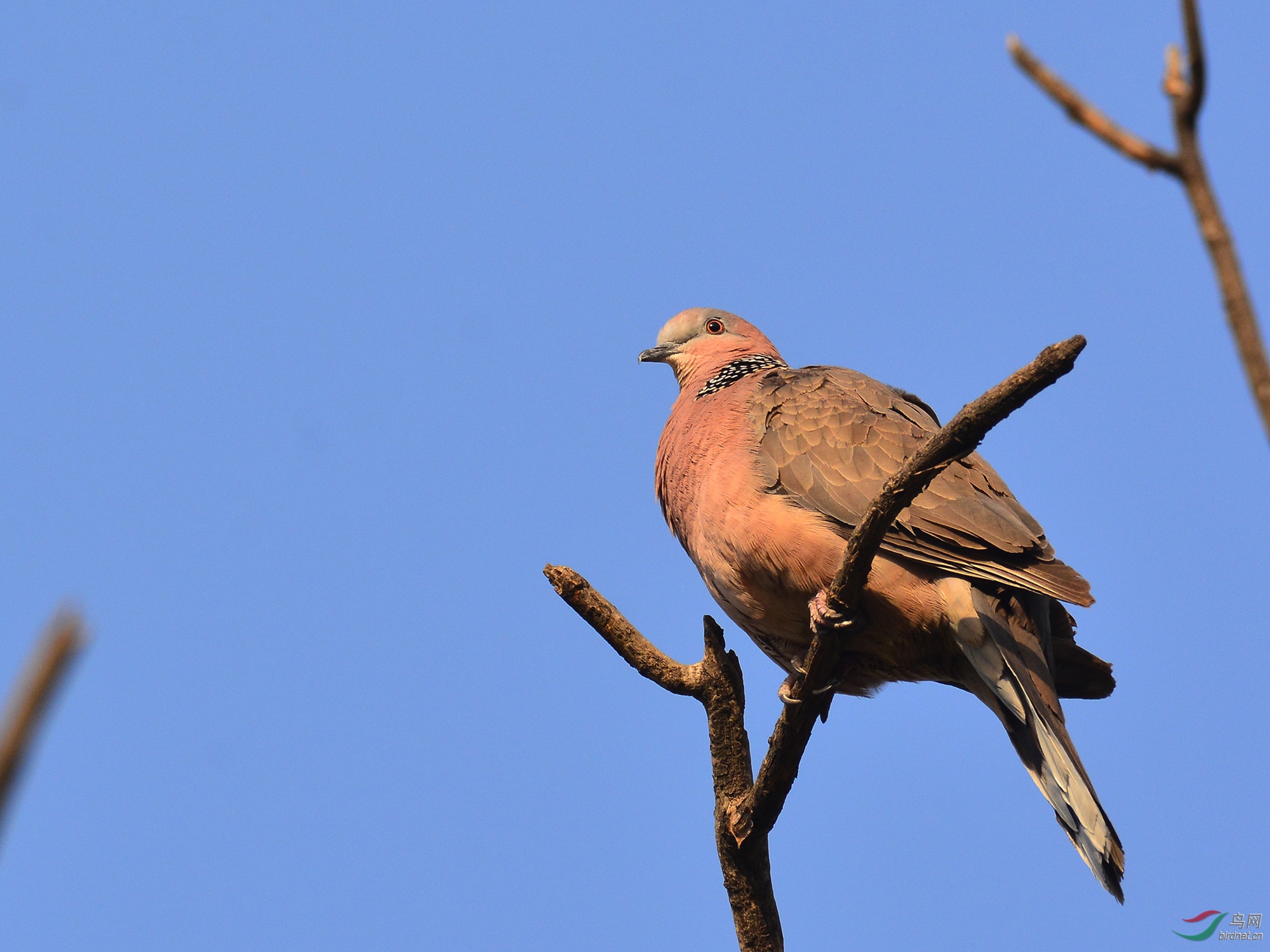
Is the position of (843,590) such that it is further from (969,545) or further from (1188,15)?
(1188,15)

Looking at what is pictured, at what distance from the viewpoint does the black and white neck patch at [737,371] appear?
6789mm

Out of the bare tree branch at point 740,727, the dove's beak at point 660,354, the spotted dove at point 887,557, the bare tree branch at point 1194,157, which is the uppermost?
the dove's beak at point 660,354

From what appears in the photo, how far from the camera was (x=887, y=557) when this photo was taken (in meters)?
5.37

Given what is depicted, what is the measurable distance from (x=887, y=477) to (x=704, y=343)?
241cm

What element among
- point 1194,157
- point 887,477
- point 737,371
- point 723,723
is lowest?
point 1194,157

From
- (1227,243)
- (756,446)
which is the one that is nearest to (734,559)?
(756,446)

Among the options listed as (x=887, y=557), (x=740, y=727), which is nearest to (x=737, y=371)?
(x=887, y=557)

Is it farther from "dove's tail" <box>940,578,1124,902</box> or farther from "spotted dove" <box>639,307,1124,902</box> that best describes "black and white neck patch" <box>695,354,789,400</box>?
"dove's tail" <box>940,578,1124,902</box>

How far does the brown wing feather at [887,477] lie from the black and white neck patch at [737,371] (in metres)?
0.41

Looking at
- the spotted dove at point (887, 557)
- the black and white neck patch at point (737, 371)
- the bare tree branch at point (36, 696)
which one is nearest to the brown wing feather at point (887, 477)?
the spotted dove at point (887, 557)

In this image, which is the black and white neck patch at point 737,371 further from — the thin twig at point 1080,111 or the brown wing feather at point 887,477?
the thin twig at point 1080,111

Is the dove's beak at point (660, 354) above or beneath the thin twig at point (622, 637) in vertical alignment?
above

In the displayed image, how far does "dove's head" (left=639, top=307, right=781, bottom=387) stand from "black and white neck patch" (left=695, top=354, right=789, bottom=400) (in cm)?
24

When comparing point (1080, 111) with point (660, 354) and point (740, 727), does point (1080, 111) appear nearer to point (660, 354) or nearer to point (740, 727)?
point (740, 727)
